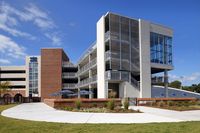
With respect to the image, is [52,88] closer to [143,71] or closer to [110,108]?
[143,71]

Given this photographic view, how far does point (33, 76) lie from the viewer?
9675 cm

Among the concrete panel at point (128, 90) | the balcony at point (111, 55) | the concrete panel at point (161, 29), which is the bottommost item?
the concrete panel at point (128, 90)

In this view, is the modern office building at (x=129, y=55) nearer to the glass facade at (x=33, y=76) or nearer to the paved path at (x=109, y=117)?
the paved path at (x=109, y=117)

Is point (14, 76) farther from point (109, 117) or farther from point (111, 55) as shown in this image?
point (109, 117)

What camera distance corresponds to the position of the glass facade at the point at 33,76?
95.0m

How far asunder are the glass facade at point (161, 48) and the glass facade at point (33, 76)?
58461 mm

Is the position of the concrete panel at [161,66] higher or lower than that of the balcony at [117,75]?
higher

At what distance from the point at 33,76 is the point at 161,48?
6044 cm

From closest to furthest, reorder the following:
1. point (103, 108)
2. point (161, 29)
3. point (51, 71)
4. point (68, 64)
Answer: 1. point (103, 108)
2. point (161, 29)
3. point (51, 71)
4. point (68, 64)

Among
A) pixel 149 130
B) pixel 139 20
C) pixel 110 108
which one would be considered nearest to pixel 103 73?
pixel 139 20

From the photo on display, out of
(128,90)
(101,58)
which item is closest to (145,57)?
(128,90)

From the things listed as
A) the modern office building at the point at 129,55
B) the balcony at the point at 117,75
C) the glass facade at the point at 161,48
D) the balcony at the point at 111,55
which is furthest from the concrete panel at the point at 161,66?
the balcony at the point at 111,55

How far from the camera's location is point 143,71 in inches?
1698

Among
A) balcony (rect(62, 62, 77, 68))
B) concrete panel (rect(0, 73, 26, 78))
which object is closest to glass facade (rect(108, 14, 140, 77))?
balcony (rect(62, 62, 77, 68))
